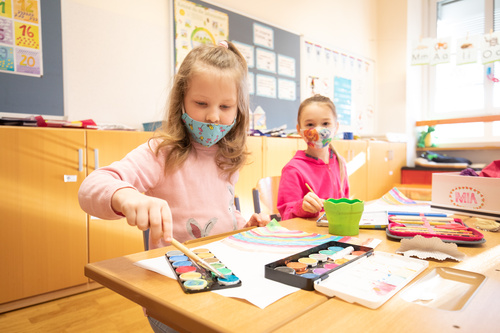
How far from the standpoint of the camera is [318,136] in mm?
1462

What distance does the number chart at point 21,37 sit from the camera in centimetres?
188

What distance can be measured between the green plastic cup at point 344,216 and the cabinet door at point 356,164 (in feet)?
8.66

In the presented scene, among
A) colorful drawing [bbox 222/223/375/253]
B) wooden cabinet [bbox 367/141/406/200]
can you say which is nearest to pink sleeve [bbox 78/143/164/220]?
colorful drawing [bbox 222/223/375/253]

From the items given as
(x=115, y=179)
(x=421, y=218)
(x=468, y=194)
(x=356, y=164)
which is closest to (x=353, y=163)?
(x=356, y=164)

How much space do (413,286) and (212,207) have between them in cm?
69

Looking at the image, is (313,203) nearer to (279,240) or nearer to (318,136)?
(279,240)

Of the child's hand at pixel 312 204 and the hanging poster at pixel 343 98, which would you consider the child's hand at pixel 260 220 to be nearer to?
the child's hand at pixel 312 204

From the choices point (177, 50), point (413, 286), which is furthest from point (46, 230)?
point (413, 286)

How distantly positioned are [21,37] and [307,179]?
5.90 ft

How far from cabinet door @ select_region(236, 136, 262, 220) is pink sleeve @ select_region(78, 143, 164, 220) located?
4.94 ft

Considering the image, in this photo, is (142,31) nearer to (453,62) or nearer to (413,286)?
(413,286)

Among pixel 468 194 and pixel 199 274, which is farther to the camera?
pixel 468 194

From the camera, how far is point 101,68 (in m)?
2.23

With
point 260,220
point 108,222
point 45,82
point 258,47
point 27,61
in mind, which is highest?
point 258,47
